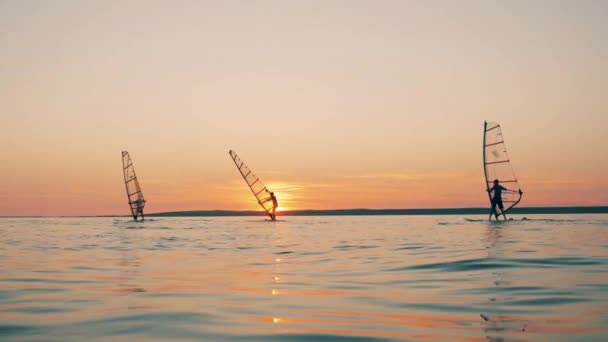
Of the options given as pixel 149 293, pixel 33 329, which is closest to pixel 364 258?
pixel 149 293

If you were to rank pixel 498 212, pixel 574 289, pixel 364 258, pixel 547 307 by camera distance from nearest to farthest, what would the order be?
pixel 547 307 < pixel 574 289 < pixel 364 258 < pixel 498 212

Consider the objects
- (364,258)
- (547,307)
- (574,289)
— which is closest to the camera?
(547,307)

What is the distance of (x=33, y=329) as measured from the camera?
724 cm

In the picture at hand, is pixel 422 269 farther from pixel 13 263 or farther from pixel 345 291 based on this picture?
pixel 13 263

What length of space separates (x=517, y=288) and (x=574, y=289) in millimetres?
878

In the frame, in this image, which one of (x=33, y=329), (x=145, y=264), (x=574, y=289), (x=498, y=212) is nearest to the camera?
(x=33, y=329)

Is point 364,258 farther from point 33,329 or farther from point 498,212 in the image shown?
point 498,212

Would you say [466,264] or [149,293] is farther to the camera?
[466,264]

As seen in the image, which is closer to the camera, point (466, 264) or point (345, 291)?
point (345, 291)

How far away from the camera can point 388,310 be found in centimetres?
849

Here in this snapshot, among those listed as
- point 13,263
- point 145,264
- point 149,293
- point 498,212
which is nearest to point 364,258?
point 145,264

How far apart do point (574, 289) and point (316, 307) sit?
14.5 feet

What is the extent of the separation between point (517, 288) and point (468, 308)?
241 cm

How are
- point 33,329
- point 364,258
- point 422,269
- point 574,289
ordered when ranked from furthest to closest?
1. point 364,258
2. point 422,269
3. point 574,289
4. point 33,329
